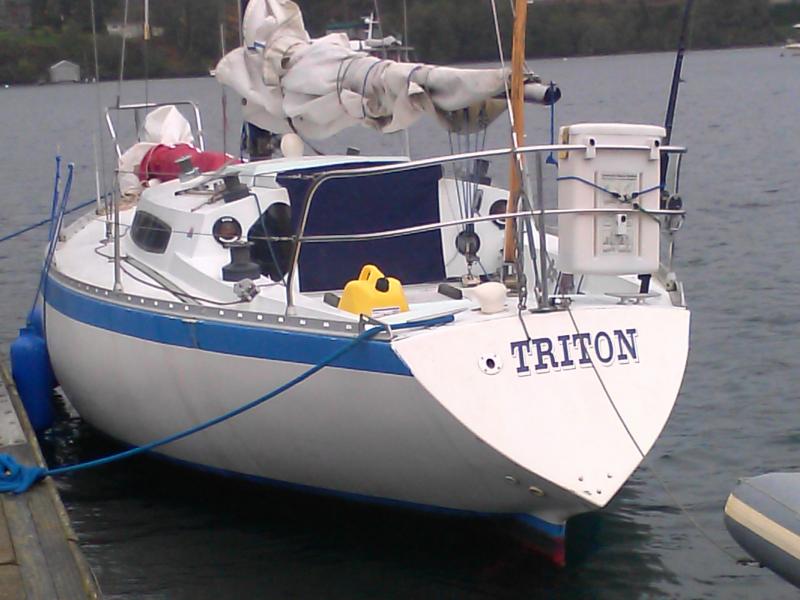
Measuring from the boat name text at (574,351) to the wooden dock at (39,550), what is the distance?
90.7 inches

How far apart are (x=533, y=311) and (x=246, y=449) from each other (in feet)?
6.58

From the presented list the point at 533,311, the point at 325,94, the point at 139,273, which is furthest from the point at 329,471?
the point at 325,94

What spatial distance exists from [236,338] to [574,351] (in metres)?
1.87

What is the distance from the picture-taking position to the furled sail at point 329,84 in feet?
26.1

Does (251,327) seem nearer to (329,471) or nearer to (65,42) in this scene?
(329,471)

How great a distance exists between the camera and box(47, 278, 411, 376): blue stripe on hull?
658 centimetres

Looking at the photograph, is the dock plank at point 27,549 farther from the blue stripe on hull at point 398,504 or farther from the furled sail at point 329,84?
the furled sail at point 329,84

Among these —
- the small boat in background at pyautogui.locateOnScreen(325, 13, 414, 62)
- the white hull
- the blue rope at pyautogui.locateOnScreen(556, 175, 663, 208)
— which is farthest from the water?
the small boat in background at pyautogui.locateOnScreen(325, 13, 414, 62)

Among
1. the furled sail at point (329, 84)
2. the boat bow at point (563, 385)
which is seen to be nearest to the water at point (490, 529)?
the boat bow at point (563, 385)

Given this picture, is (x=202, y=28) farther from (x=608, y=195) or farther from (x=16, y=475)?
(x=608, y=195)

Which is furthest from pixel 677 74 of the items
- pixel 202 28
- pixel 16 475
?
A: pixel 202 28

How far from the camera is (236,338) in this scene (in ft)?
23.7

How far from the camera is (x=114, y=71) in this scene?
1518cm

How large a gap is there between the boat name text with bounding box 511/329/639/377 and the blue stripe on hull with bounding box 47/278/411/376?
60 centimetres
